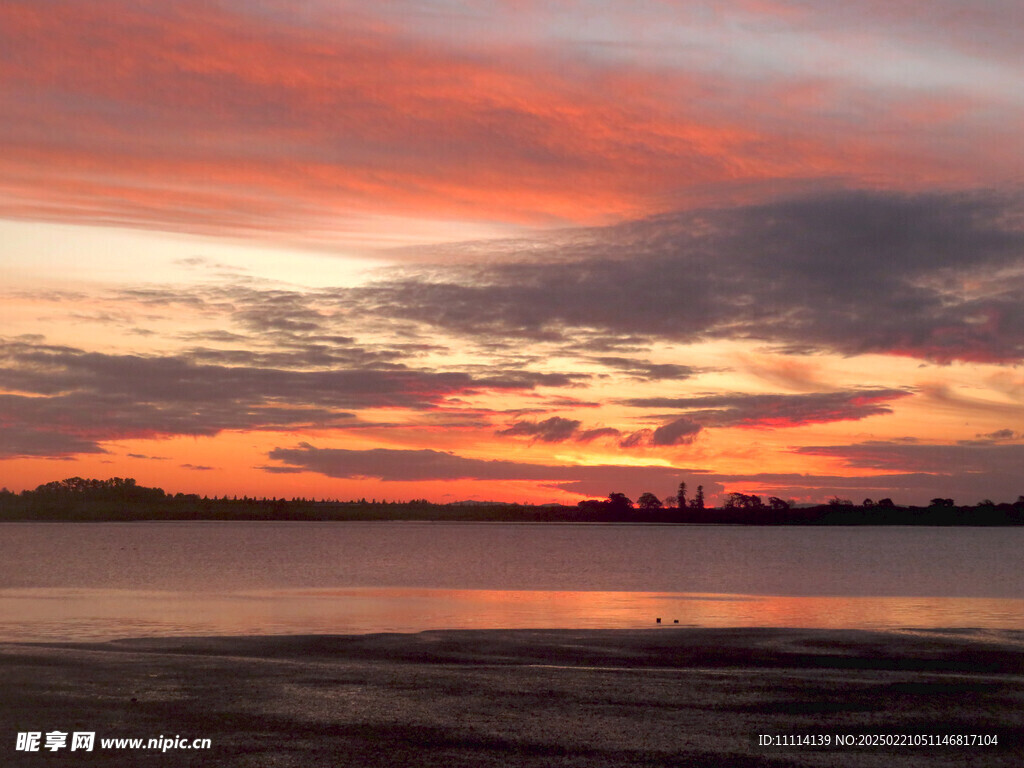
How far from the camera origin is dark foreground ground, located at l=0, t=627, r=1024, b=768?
18703mm

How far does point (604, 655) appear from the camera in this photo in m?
32.6

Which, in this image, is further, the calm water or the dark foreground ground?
the calm water

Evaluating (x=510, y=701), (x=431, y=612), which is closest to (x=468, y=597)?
(x=431, y=612)

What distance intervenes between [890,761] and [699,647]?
16241mm

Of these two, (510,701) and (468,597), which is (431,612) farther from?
(510,701)

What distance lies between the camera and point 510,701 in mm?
23422

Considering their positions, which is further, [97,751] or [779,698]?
[779,698]

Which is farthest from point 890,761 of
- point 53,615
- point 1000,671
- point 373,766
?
point 53,615

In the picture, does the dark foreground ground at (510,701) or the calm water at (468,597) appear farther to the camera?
the calm water at (468,597)

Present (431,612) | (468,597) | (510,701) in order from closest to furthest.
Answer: (510,701), (431,612), (468,597)

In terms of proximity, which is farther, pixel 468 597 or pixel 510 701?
pixel 468 597

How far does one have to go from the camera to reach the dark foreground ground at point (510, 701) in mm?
18703

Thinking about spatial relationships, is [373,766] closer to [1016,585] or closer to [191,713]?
[191,713]

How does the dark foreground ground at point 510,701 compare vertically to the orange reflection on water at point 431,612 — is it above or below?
above
